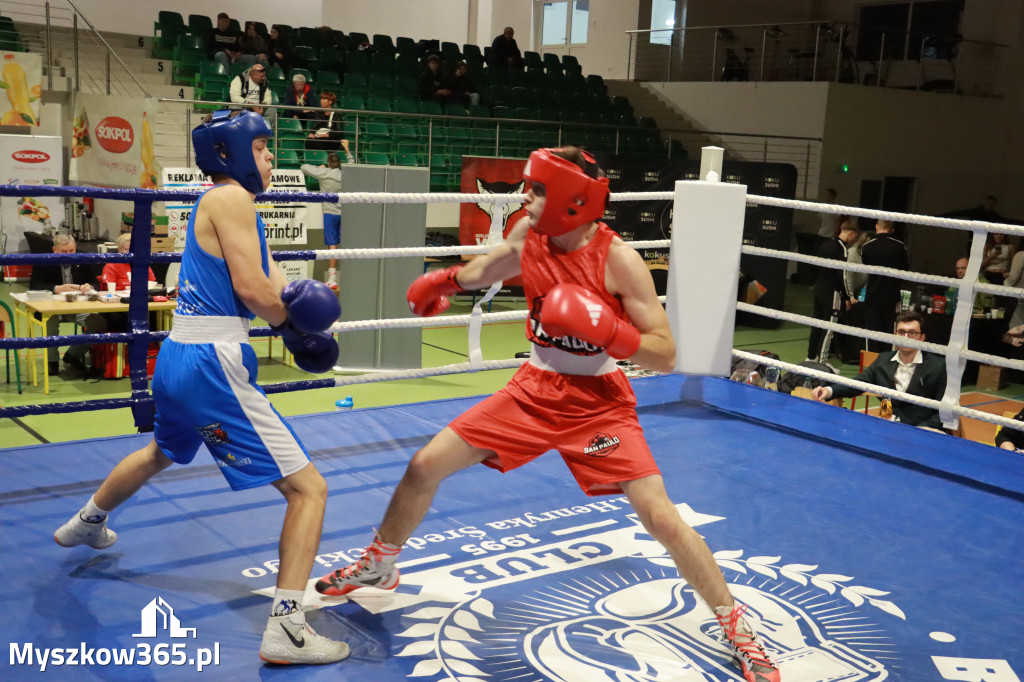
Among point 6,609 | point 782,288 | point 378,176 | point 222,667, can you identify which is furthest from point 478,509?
point 782,288

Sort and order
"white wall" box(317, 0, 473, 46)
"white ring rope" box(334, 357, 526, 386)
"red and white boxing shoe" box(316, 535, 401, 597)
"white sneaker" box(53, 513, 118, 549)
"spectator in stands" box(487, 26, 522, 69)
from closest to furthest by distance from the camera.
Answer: "red and white boxing shoe" box(316, 535, 401, 597) → "white sneaker" box(53, 513, 118, 549) → "white ring rope" box(334, 357, 526, 386) → "spectator in stands" box(487, 26, 522, 69) → "white wall" box(317, 0, 473, 46)

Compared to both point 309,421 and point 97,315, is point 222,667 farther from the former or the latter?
point 97,315

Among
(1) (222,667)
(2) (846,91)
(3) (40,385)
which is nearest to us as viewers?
(1) (222,667)

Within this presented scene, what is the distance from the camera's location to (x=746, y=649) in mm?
2221

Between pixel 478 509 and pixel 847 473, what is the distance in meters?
1.52

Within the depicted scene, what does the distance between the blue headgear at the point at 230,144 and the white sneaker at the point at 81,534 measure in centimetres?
106

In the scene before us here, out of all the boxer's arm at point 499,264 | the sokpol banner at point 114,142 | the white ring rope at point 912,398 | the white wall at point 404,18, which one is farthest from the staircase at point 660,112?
the boxer's arm at point 499,264

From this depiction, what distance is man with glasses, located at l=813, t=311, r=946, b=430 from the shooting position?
4383mm

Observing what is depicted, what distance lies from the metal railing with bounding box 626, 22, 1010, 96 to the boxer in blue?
12.7 meters

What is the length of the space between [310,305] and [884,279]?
24.4 ft

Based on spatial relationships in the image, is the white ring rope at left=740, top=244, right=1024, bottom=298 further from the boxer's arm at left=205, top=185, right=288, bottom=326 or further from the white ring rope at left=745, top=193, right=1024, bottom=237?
the boxer's arm at left=205, top=185, right=288, bottom=326

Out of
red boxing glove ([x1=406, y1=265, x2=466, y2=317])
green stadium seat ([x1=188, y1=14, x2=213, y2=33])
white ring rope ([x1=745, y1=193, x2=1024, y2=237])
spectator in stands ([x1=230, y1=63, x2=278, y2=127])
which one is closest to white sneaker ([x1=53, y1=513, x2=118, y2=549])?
red boxing glove ([x1=406, y1=265, x2=466, y2=317])

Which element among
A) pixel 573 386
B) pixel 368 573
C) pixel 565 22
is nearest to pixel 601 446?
pixel 573 386

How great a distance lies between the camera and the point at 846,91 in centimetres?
1310
